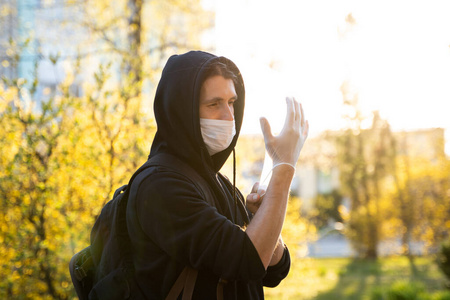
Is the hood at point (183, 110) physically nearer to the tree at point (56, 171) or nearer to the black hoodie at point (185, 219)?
the black hoodie at point (185, 219)

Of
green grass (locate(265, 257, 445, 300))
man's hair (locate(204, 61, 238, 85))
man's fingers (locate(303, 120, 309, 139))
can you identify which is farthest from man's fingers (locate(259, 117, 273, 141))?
green grass (locate(265, 257, 445, 300))

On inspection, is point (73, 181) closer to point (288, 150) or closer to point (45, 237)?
point (45, 237)

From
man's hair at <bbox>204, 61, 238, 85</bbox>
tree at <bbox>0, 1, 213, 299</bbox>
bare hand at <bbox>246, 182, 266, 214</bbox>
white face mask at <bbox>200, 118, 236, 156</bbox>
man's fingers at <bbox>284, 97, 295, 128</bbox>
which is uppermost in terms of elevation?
man's hair at <bbox>204, 61, 238, 85</bbox>

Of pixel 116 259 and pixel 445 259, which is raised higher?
pixel 116 259

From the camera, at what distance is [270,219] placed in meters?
1.64

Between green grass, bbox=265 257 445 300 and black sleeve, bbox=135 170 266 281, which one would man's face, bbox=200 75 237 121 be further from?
green grass, bbox=265 257 445 300

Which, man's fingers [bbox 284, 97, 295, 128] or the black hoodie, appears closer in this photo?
the black hoodie

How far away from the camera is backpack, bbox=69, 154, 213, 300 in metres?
1.67

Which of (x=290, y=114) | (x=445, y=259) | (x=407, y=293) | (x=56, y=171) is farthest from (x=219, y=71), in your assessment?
(x=445, y=259)

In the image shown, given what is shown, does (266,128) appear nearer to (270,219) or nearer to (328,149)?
(270,219)

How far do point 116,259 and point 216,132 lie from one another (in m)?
0.56

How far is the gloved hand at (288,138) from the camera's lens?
1.77 m

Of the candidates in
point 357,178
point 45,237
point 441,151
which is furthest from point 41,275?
point 357,178

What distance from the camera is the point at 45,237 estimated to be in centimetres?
454
